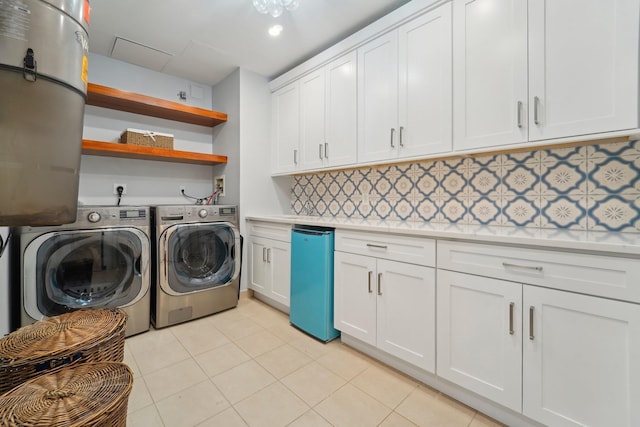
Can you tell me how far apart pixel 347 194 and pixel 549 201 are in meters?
1.52

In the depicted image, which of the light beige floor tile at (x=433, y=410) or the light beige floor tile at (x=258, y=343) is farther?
the light beige floor tile at (x=258, y=343)

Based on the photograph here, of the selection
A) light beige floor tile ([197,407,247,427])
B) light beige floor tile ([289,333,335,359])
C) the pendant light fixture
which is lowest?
light beige floor tile ([197,407,247,427])

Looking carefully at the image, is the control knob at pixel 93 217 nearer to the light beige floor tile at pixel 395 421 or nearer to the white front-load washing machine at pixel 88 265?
the white front-load washing machine at pixel 88 265

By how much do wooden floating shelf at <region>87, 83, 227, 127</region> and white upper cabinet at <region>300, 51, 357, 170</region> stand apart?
1045 mm

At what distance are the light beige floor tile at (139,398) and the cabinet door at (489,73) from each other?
2243 mm

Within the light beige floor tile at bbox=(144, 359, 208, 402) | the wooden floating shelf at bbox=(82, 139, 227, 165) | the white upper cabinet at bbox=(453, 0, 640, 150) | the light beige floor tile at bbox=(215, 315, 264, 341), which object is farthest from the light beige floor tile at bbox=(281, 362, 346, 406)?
the wooden floating shelf at bbox=(82, 139, 227, 165)

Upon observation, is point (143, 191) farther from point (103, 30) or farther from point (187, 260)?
point (103, 30)

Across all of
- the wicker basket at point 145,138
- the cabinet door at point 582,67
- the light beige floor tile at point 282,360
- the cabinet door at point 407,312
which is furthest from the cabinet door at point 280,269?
the cabinet door at point 582,67

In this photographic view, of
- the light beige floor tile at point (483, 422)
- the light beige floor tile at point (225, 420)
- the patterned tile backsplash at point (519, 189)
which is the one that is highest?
the patterned tile backsplash at point (519, 189)

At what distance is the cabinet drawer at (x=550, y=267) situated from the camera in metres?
1.01

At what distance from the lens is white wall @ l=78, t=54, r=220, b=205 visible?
2621 millimetres

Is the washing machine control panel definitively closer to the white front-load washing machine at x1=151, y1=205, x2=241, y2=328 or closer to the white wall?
the white front-load washing machine at x1=151, y1=205, x2=241, y2=328

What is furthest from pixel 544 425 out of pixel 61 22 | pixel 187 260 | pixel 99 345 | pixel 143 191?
pixel 143 191

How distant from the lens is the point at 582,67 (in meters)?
1.26
